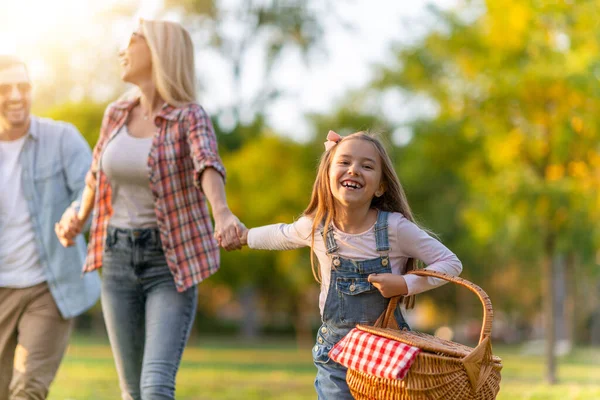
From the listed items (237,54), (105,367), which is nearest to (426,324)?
(237,54)

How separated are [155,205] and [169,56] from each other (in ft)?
2.39

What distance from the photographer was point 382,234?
3.49 meters

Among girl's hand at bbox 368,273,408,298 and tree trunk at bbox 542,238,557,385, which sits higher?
girl's hand at bbox 368,273,408,298

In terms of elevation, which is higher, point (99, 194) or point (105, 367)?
point (99, 194)

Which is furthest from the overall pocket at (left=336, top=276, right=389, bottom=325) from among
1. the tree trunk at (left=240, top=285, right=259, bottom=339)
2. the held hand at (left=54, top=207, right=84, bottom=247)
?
the tree trunk at (left=240, top=285, right=259, bottom=339)

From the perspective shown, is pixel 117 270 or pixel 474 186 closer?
pixel 117 270

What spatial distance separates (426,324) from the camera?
56938 millimetres

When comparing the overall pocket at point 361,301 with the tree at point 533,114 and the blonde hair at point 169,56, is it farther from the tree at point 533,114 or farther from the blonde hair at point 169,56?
the tree at point 533,114

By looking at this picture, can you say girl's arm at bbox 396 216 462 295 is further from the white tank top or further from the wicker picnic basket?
the white tank top

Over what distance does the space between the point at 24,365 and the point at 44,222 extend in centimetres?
77

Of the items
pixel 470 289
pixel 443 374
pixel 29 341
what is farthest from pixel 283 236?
pixel 29 341

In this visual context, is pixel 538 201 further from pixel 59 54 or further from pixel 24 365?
pixel 59 54

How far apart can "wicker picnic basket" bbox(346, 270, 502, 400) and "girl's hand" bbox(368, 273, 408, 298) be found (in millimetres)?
217

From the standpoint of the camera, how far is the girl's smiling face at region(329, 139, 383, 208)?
3.48 m
